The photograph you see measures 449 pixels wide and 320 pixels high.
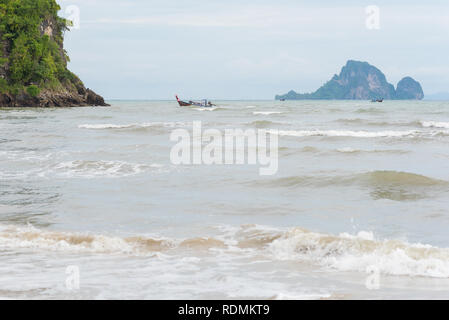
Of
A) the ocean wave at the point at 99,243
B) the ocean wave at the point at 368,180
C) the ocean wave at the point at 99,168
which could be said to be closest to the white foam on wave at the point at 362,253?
the ocean wave at the point at 99,243

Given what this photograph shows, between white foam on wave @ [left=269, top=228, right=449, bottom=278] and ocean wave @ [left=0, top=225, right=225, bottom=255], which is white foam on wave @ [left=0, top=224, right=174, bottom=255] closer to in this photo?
ocean wave @ [left=0, top=225, right=225, bottom=255]

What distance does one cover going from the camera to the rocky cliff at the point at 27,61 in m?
64.5

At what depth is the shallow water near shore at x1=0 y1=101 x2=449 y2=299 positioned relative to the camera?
16.8ft

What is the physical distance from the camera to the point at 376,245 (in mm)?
6414

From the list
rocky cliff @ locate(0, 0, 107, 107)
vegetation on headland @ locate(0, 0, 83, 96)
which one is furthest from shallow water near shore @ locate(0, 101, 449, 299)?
vegetation on headland @ locate(0, 0, 83, 96)

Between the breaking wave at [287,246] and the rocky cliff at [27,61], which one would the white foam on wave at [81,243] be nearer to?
the breaking wave at [287,246]

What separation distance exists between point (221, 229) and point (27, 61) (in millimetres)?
63741

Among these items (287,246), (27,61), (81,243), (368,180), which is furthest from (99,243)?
(27,61)

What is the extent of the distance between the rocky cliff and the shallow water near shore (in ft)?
174

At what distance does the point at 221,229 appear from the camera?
24.8ft

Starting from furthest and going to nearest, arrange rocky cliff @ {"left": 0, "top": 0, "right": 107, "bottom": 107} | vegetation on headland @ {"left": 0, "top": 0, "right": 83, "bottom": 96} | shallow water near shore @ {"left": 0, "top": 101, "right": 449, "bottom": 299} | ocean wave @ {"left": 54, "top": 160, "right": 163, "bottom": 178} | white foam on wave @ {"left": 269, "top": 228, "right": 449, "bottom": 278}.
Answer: vegetation on headland @ {"left": 0, "top": 0, "right": 83, "bottom": 96}
rocky cliff @ {"left": 0, "top": 0, "right": 107, "bottom": 107}
ocean wave @ {"left": 54, "top": 160, "right": 163, "bottom": 178}
white foam on wave @ {"left": 269, "top": 228, "right": 449, "bottom": 278}
shallow water near shore @ {"left": 0, "top": 101, "right": 449, "bottom": 299}

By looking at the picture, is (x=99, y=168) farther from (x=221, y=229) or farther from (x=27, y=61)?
(x=27, y=61)
